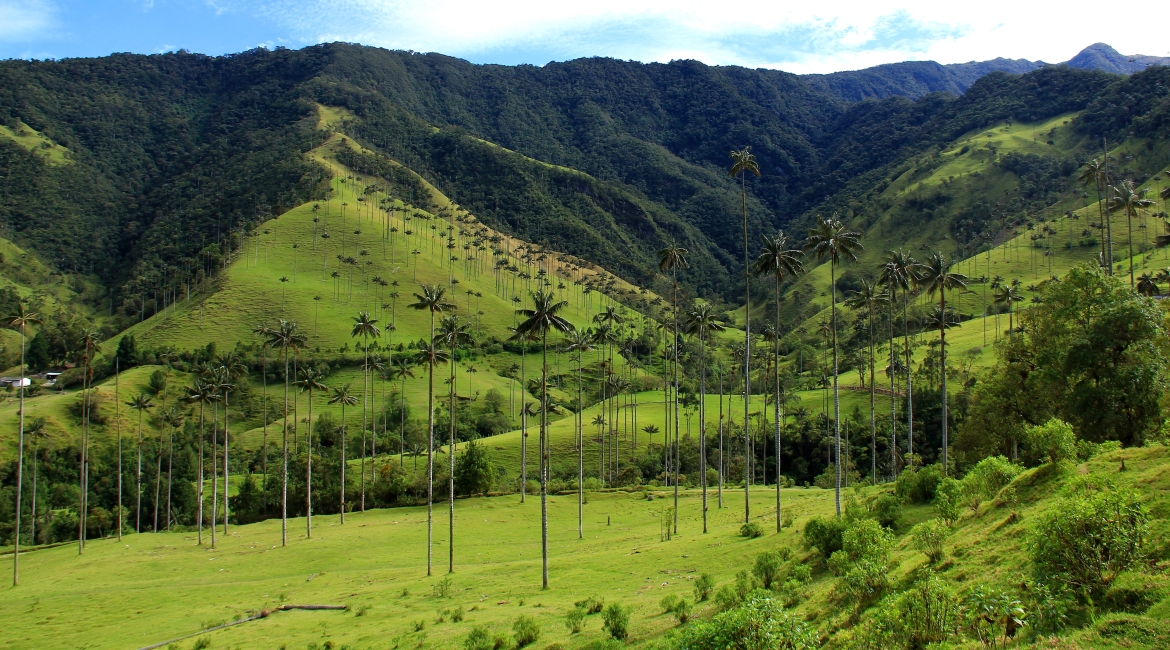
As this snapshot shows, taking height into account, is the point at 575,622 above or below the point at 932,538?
below

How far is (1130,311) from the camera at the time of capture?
33.7 metres

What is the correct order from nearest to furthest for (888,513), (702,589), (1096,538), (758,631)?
(758,631), (1096,538), (702,589), (888,513)

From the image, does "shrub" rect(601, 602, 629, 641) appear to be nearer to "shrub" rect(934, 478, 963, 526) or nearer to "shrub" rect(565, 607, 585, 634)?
"shrub" rect(565, 607, 585, 634)

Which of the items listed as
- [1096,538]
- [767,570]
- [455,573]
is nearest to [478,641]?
[767,570]

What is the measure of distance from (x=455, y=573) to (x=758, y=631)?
32855 mm

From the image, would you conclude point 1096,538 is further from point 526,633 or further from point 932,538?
point 526,633

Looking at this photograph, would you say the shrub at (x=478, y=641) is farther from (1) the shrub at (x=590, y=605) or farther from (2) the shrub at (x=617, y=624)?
A: (1) the shrub at (x=590, y=605)

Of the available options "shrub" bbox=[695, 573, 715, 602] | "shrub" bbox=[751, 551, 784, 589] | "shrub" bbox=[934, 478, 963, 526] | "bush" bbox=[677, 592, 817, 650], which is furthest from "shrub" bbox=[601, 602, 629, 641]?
"shrub" bbox=[934, 478, 963, 526]

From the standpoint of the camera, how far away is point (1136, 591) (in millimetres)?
13836

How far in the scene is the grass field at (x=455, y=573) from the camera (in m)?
23.2

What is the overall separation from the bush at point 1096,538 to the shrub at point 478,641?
17.5 m

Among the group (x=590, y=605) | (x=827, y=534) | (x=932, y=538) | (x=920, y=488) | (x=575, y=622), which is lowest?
(x=590, y=605)

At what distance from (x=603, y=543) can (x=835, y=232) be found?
27.0 meters

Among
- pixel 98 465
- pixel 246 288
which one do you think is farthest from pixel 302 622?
pixel 246 288
